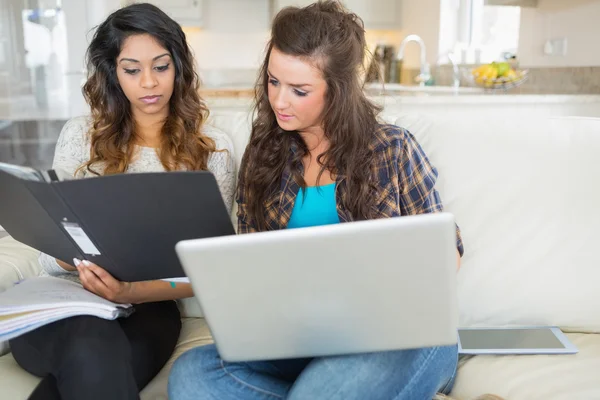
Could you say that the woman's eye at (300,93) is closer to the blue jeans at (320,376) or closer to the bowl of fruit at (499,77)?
the blue jeans at (320,376)

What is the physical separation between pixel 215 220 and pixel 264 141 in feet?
1.46

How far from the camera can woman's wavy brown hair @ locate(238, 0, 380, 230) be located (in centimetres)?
131

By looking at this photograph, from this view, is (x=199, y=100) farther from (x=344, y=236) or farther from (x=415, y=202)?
(x=344, y=236)

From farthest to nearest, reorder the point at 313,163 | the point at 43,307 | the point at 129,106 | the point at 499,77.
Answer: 1. the point at 499,77
2. the point at 129,106
3. the point at 313,163
4. the point at 43,307

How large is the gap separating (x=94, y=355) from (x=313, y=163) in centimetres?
61

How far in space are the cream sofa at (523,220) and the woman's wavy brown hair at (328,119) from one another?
0.29 meters

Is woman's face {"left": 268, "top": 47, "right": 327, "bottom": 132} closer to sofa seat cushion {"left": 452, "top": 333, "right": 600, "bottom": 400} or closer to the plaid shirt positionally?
the plaid shirt

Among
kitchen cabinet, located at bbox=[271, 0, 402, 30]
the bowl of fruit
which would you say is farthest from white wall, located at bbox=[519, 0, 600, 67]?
kitchen cabinet, located at bbox=[271, 0, 402, 30]

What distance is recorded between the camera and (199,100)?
5.64 ft

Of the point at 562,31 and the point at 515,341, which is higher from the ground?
the point at 562,31

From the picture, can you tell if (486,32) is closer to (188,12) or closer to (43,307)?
(188,12)

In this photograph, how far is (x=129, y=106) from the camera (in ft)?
5.52

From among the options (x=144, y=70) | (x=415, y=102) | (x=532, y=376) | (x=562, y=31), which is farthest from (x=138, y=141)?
(x=562, y=31)

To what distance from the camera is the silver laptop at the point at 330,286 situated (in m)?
0.85
